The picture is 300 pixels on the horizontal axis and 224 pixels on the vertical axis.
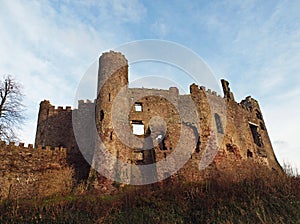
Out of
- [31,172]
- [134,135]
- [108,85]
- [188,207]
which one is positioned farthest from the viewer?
[134,135]

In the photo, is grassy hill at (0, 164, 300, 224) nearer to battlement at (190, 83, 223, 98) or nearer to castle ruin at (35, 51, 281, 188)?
castle ruin at (35, 51, 281, 188)

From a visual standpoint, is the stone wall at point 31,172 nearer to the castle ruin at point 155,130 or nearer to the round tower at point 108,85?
the castle ruin at point 155,130

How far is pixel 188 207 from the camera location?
33.8 feet

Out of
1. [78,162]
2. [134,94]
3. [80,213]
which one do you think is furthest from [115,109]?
[80,213]

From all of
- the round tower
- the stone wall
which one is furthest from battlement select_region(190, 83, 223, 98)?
the stone wall

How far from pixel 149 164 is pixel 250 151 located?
37.2 ft

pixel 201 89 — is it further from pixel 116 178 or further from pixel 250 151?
pixel 116 178

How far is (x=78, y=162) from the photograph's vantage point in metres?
18.1

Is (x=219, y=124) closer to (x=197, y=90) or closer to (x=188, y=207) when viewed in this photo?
(x=197, y=90)

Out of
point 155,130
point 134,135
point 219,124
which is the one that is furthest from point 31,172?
point 219,124

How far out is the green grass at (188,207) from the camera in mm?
9516

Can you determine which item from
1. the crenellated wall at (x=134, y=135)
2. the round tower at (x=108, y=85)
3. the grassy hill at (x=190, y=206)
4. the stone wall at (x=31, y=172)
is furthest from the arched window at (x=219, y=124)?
the stone wall at (x=31, y=172)

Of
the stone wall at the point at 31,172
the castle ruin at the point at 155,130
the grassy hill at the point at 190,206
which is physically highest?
the castle ruin at the point at 155,130

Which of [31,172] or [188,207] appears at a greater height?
[31,172]
